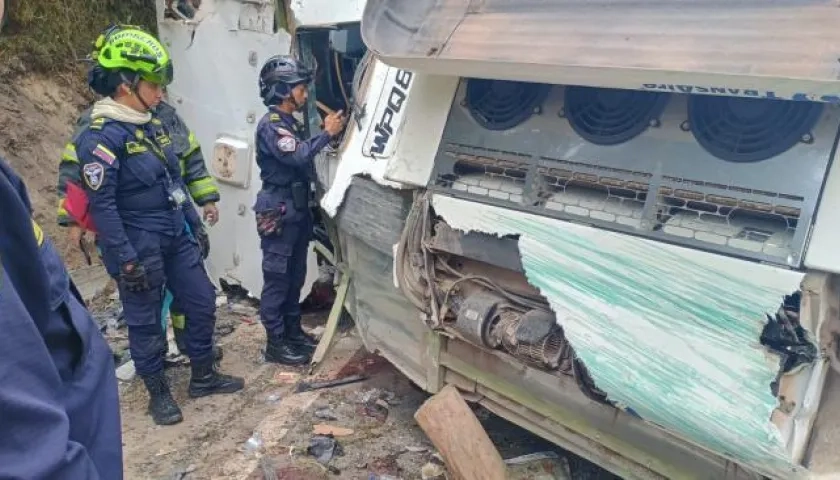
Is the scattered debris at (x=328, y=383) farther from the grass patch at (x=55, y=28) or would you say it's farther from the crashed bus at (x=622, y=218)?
the grass patch at (x=55, y=28)

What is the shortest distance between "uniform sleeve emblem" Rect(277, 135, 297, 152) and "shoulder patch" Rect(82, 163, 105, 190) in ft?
3.11

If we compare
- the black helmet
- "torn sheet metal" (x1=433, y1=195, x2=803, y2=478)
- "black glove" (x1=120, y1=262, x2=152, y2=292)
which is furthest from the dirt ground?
the black helmet

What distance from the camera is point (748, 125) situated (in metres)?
1.91

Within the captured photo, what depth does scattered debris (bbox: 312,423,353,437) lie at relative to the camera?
3.45m

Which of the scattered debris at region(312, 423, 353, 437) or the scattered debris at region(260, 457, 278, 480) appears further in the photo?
the scattered debris at region(312, 423, 353, 437)

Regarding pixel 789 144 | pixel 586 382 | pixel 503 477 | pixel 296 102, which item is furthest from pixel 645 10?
pixel 296 102

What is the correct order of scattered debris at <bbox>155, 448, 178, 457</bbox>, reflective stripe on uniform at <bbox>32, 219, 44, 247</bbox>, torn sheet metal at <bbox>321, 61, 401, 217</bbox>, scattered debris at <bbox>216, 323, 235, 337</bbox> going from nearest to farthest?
reflective stripe on uniform at <bbox>32, 219, 44, 247</bbox>, torn sheet metal at <bbox>321, 61, 401, 217</bbox>, scattered debris at <bbox>155, 448, 178, 457</bbox>, scattered debris at <bbox>216, 323, 235, 337</bbox>

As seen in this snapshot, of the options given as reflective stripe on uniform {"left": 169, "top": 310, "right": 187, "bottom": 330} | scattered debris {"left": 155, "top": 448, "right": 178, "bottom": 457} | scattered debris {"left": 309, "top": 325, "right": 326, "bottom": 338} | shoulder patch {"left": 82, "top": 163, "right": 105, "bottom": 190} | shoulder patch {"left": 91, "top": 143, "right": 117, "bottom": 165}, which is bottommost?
scattered debris {"left": 155, "top": 448, "right": 178, "bottom": 457}

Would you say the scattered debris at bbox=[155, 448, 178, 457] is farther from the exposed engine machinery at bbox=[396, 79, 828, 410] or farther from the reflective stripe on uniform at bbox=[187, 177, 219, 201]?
the exposed engine machinery at bbox=[396, 79, 828, 410]

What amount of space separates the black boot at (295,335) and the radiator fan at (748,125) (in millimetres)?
3064

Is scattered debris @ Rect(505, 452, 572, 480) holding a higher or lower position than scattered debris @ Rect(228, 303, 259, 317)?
higher

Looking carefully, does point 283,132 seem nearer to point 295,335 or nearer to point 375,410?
point 295,335

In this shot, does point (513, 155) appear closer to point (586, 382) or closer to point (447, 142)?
point (447, 142)

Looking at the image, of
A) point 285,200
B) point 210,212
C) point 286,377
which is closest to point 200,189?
point 210,212
